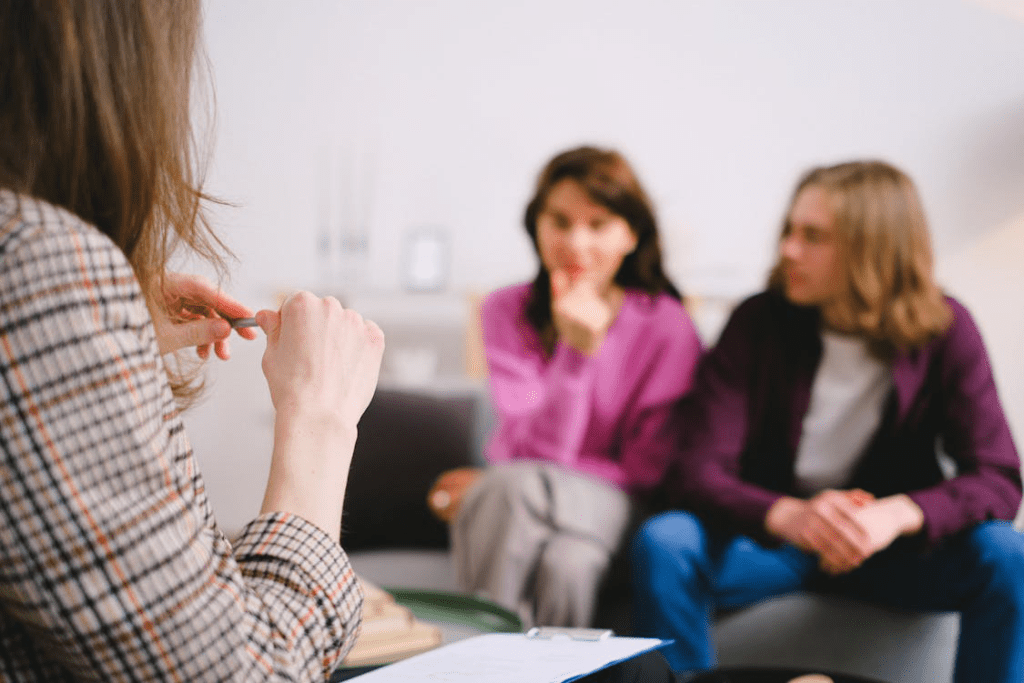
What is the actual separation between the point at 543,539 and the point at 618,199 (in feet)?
2.16

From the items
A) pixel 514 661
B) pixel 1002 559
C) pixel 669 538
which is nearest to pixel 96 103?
pixel 514 661

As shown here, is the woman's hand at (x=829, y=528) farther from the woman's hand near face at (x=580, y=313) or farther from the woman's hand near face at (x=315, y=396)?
the woman's hand near face at (x=315, y=396)

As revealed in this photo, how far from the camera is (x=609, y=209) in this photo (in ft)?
5.72

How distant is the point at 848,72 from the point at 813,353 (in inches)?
42.6

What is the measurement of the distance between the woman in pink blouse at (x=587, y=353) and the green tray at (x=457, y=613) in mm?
438

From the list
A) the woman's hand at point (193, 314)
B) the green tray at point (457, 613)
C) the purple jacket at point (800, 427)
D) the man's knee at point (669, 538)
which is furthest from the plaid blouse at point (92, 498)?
the purple jacket at point (800, 427)

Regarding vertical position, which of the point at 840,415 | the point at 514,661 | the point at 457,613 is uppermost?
the point at 514,661

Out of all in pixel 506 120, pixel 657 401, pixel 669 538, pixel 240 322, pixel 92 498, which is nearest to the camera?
pixel 92 498

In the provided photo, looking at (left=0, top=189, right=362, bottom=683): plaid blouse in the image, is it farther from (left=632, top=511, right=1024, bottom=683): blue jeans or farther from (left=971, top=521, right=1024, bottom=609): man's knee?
(left=971, top=521, right=1024, bottom=609): man's knee

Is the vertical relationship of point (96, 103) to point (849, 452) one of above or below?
above

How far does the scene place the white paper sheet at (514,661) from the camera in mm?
544

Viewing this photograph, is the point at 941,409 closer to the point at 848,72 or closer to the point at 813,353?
the point at 813,353

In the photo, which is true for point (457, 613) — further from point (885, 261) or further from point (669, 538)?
point (885, 261)

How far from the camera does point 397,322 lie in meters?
2.54
